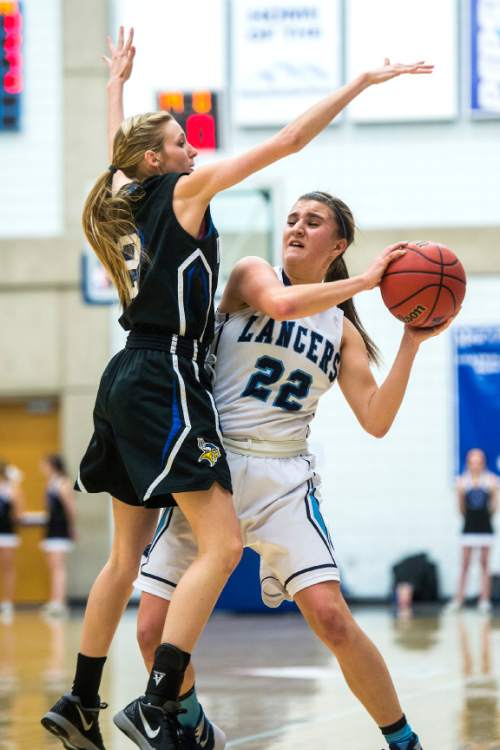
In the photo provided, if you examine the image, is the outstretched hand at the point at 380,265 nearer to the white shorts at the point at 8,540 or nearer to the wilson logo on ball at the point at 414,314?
the wilson logo on ball at the point at 414,314

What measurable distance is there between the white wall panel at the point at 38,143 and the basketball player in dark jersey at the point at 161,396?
1175 cm

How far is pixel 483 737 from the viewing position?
5.39 metres

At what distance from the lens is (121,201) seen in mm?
4328

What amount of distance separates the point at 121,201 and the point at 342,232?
859 millimetres

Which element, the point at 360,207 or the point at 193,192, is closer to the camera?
the point at 193,192

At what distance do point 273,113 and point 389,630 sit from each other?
6.54 metres

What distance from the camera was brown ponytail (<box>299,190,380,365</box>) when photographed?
4758mm

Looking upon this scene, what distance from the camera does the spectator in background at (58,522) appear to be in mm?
14594

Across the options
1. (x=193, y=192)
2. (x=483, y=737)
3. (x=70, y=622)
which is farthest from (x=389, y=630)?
(x=193, y=192)

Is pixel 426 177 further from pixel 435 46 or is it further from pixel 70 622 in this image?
pixel 70 622

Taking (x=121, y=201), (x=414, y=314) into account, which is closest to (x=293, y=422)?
(x=414, y=314)

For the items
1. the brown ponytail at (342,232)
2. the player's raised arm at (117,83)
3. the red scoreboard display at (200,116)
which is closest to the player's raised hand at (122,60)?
the player's raised arm at (117,83)

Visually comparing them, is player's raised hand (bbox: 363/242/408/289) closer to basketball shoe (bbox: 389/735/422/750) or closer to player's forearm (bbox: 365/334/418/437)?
player's forearm (bbox: 365/334/418/437)

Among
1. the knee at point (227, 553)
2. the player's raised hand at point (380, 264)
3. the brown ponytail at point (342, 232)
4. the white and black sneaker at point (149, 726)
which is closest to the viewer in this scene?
the white and black sneaker at point (149, 726)
